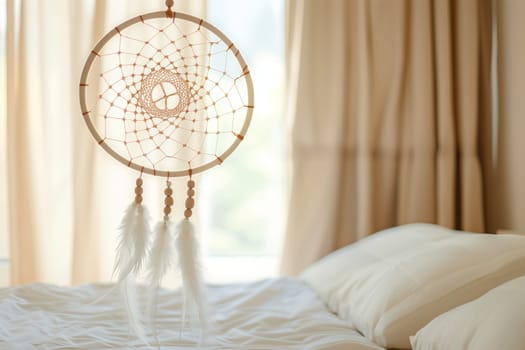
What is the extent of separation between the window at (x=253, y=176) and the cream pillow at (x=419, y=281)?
122cm

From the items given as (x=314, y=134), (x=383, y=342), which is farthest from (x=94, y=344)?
(x=314, y=134)

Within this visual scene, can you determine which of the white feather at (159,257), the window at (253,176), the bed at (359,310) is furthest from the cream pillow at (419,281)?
the window at (253,176)

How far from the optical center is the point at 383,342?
152 cm

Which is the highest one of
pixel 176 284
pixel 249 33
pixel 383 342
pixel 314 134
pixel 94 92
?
pixel 249 33

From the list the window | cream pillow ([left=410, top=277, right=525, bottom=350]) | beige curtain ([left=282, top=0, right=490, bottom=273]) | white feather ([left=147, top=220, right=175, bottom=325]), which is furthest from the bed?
the window

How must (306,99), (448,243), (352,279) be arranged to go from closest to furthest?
(448,243)
(352,279)
(306,99)

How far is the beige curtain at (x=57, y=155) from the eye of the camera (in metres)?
2.97

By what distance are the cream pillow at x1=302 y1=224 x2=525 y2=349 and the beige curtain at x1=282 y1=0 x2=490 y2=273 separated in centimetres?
103

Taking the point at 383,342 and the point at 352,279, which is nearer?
the point at 383,342

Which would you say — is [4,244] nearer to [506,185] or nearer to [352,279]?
[352,279]

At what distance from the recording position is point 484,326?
3.95ft

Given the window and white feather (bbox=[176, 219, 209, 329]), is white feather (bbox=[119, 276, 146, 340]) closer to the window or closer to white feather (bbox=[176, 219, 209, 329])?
white feather (bbox=[176, 219, 209, 329])

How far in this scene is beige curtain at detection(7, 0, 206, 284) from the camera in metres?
2.97

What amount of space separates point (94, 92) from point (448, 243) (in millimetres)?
1863
